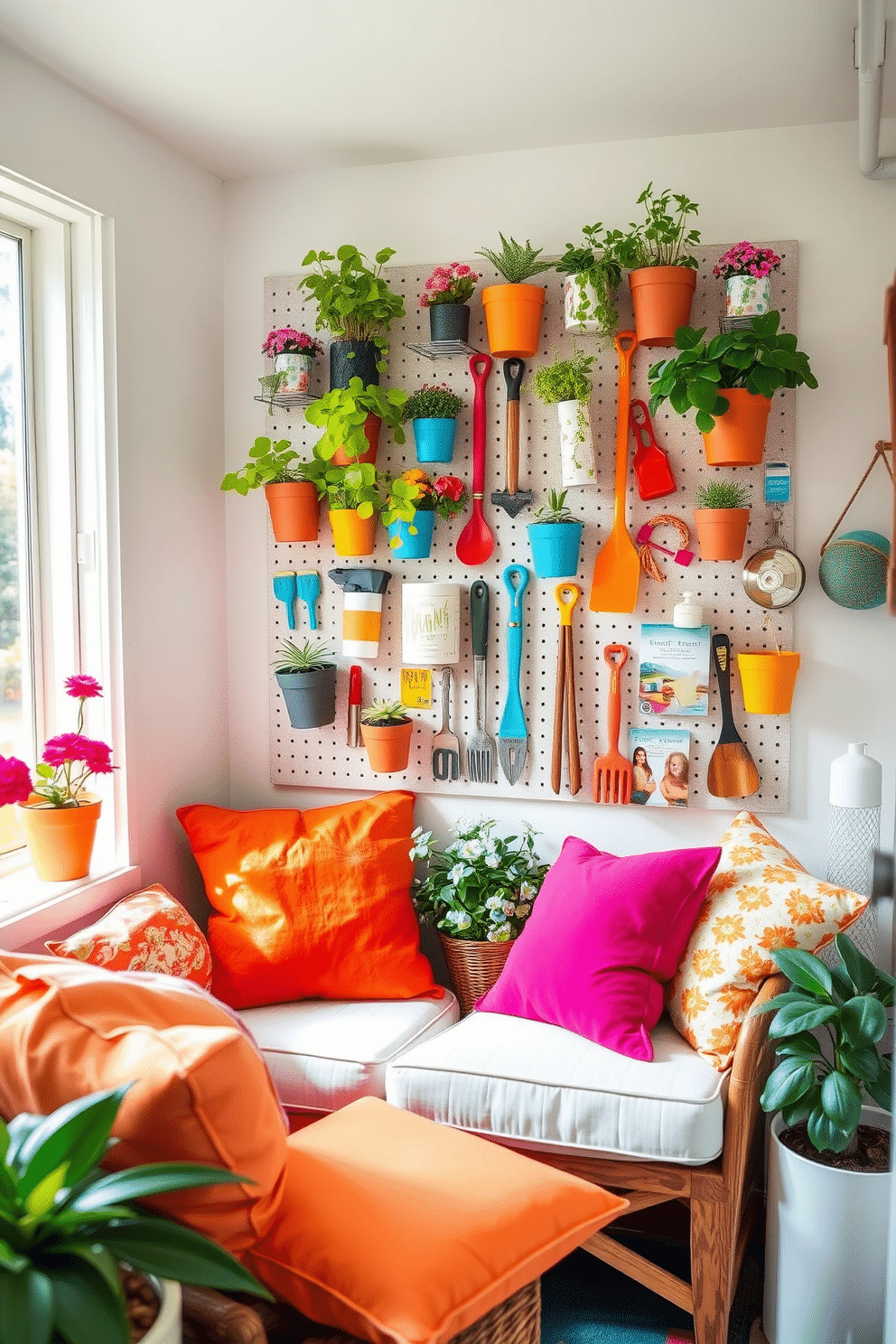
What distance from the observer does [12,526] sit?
2271 millimetres

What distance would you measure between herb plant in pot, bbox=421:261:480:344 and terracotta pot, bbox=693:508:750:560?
0.70 m

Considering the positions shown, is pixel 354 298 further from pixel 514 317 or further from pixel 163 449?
pixel 163 449

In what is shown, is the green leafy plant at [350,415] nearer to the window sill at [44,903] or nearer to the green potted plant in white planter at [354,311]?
the green potted plant in white planter at [354,311]

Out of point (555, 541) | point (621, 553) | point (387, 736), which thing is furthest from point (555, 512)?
point (387, 736)

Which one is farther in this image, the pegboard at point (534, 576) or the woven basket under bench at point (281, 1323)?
the pegboard at point (534, 576)

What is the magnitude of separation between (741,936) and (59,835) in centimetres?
134

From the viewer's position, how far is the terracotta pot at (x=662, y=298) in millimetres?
2324

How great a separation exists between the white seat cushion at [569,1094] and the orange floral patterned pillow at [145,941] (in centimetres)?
49

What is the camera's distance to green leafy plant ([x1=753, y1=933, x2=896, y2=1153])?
6.05ft

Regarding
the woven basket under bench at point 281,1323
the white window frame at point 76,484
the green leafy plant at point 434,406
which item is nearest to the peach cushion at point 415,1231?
the woven basket under bench at point 281,1323

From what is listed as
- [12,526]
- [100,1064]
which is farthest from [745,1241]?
[12,526]

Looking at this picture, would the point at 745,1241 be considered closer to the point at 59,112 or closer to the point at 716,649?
the point at 716,649

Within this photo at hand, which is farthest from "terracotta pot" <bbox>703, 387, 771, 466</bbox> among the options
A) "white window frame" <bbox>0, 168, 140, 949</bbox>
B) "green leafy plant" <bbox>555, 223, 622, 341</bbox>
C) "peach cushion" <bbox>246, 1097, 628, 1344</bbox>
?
"peach cushion" <bbox>246, 1097, 628, 1344</bbox>

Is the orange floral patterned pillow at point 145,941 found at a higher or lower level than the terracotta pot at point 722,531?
lower
